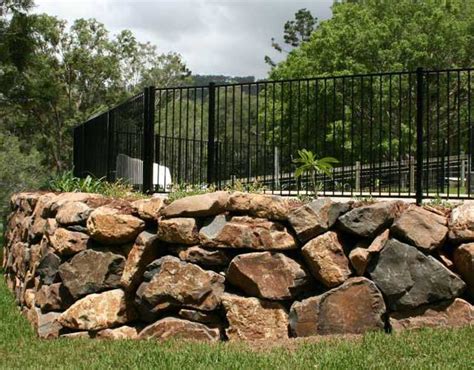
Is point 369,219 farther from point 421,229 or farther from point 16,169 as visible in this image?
point 16,169

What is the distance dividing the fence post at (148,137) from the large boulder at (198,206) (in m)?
2.26

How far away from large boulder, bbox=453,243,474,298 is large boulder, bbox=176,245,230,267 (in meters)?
2.01

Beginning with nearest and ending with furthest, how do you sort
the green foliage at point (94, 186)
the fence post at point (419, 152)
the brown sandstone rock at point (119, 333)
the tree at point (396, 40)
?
the brown sandstone rock at point (119, 333), the fence post at point (419, 152), the green foliage at point (94, 186), the tree at point (396, 40)

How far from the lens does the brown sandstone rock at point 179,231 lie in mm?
5758

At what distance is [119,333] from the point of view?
5.89 meters

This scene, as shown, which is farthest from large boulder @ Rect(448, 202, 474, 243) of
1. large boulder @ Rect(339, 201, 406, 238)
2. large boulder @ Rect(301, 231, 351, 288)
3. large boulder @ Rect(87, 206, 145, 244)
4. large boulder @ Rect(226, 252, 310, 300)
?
large boulder @ Rect(87, 206, 145, 244)

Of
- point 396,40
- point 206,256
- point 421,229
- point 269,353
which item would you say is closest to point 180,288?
point 206,256

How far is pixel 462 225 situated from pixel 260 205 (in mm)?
1750

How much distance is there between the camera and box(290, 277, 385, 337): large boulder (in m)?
5.21

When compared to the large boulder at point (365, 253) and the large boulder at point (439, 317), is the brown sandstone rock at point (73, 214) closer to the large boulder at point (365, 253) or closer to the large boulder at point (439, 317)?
the large boulder at point (365, 253)

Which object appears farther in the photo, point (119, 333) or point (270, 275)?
point (119, 333)

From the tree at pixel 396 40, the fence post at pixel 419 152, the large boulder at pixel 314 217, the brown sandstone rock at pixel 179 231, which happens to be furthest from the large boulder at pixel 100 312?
the tree at pixel 396 40

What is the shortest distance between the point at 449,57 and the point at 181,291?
24.4 m

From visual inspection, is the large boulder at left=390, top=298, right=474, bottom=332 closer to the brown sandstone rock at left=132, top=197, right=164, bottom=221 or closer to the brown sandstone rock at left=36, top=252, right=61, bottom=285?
the brown sandstone rock at left=132, top=197, right=164, bottom=221
